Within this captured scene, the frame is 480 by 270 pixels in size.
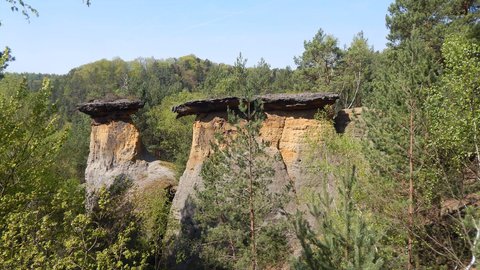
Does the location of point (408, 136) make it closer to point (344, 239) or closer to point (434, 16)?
point (344, 239)

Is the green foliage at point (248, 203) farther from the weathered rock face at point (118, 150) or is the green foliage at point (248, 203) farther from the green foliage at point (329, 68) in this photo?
the green foliage at point (329, 68)

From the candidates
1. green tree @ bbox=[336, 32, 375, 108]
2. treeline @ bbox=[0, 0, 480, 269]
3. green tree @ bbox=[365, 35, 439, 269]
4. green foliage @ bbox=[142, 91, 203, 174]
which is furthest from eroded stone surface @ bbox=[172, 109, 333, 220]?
green tree @ bbox=[336, 32, 375, 108]

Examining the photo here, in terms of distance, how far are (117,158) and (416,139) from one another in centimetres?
1871

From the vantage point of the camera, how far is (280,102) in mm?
19922

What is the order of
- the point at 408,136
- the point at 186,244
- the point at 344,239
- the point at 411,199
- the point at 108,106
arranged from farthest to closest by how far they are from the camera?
1. the point at 108,106
2. the point at 186,244
3. the point at 408,136
4. the point at 411,199
5. the point at 344,239

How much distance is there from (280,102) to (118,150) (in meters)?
11.2

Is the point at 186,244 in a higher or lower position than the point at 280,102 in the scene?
lower

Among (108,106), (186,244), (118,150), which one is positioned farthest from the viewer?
(118,150)

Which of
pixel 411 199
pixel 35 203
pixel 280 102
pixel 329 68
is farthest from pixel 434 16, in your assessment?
pixel 35 203

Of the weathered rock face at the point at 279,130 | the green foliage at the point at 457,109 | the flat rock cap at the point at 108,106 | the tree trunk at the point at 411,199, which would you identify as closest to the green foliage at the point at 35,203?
the tree trunk at the point at 411,199

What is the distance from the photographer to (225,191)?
14.2 meters

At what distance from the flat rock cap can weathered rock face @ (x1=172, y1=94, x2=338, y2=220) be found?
4.45m

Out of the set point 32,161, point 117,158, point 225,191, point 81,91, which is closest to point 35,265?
point 32,161

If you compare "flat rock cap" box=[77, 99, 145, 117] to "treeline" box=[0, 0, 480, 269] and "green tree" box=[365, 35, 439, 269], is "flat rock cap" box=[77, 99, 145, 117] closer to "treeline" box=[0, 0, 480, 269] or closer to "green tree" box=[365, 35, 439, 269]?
"treeline" box=[0, 0, 480, 269]
